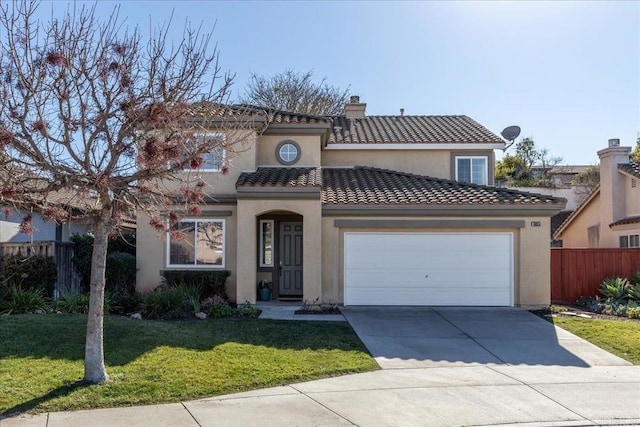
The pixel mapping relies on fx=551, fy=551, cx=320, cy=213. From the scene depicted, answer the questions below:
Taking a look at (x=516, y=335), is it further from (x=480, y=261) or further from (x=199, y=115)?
(x=199, y=115)

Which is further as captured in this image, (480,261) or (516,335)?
(480,261)

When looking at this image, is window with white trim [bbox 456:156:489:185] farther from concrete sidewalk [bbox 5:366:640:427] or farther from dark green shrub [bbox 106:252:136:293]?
dark green shrub [bbox 106:252:136:293]

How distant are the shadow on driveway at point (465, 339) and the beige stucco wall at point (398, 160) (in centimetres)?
603

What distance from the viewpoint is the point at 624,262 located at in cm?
1739

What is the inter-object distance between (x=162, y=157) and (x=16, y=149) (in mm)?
1906

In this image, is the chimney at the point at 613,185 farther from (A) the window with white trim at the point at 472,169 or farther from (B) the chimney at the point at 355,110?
(B) the chimney at the point at 355,110

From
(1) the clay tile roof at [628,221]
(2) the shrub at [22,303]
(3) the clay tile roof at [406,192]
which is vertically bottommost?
(2) the shrub at [22,303]

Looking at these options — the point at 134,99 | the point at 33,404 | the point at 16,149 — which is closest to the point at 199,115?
the point at 134,99

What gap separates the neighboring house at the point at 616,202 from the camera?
21.0 meters

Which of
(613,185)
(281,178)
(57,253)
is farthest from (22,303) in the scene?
(613,185)

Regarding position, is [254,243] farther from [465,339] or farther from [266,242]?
Result: [465,339]

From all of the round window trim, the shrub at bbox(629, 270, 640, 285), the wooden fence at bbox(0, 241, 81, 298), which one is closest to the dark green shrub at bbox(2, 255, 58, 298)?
the wooden fence at bbox(0, 241, 81, 298)

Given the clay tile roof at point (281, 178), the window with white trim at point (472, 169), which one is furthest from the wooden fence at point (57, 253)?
the window with white trim at point (472, 169)

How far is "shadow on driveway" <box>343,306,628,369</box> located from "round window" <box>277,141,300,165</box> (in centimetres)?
519
